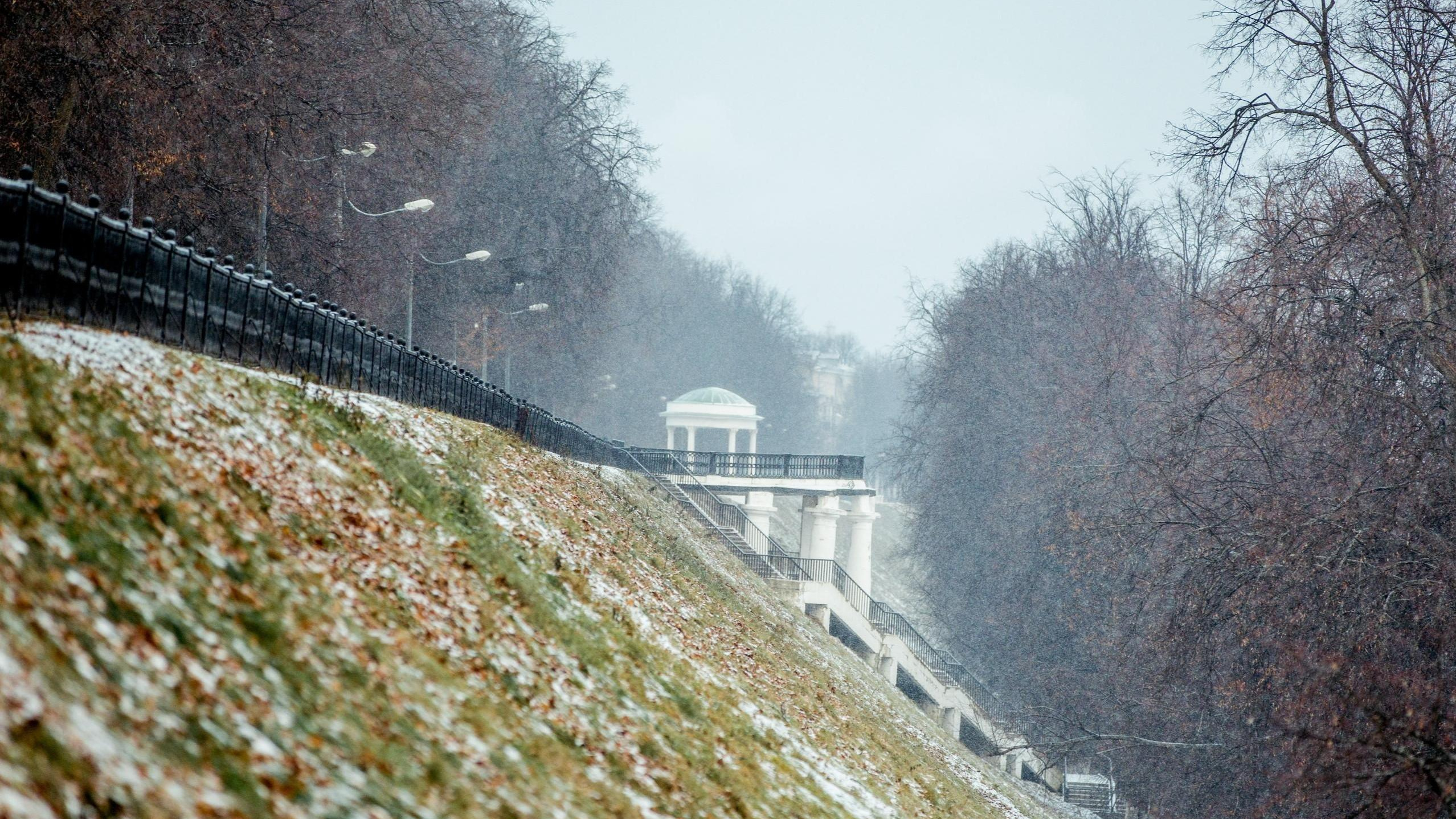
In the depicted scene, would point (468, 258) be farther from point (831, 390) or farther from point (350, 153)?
point (831, 390)

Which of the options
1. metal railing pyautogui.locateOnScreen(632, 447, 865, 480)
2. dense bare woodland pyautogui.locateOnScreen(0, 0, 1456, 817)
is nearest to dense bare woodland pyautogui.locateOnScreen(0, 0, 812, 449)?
dense bare woodland pyautogui.locateOnScreen(0, 0, 1456, 817)

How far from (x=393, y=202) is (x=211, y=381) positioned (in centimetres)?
2278

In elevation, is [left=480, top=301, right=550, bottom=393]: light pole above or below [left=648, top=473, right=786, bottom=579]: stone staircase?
above

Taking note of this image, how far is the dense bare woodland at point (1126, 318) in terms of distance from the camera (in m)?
15.1

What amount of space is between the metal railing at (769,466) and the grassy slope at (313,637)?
91.0 feet

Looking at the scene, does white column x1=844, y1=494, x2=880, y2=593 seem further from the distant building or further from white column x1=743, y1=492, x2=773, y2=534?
the distant building

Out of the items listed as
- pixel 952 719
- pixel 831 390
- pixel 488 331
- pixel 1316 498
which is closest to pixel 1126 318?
pixel 952 719

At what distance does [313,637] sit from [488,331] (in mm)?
35071

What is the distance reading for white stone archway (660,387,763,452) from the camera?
6231 centimetres

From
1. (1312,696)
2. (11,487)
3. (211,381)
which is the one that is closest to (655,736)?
(211,381)

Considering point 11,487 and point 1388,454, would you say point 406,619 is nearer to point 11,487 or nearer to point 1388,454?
point 11,487

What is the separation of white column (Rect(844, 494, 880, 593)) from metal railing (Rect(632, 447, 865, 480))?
1.23m

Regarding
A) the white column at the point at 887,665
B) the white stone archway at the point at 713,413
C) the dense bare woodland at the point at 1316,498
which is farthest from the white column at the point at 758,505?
the white stone archway at the point at 713,413

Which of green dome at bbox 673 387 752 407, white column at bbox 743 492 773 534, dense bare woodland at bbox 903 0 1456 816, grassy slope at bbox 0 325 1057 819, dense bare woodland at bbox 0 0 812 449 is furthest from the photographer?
green dome at bbox 673 387 752 407
